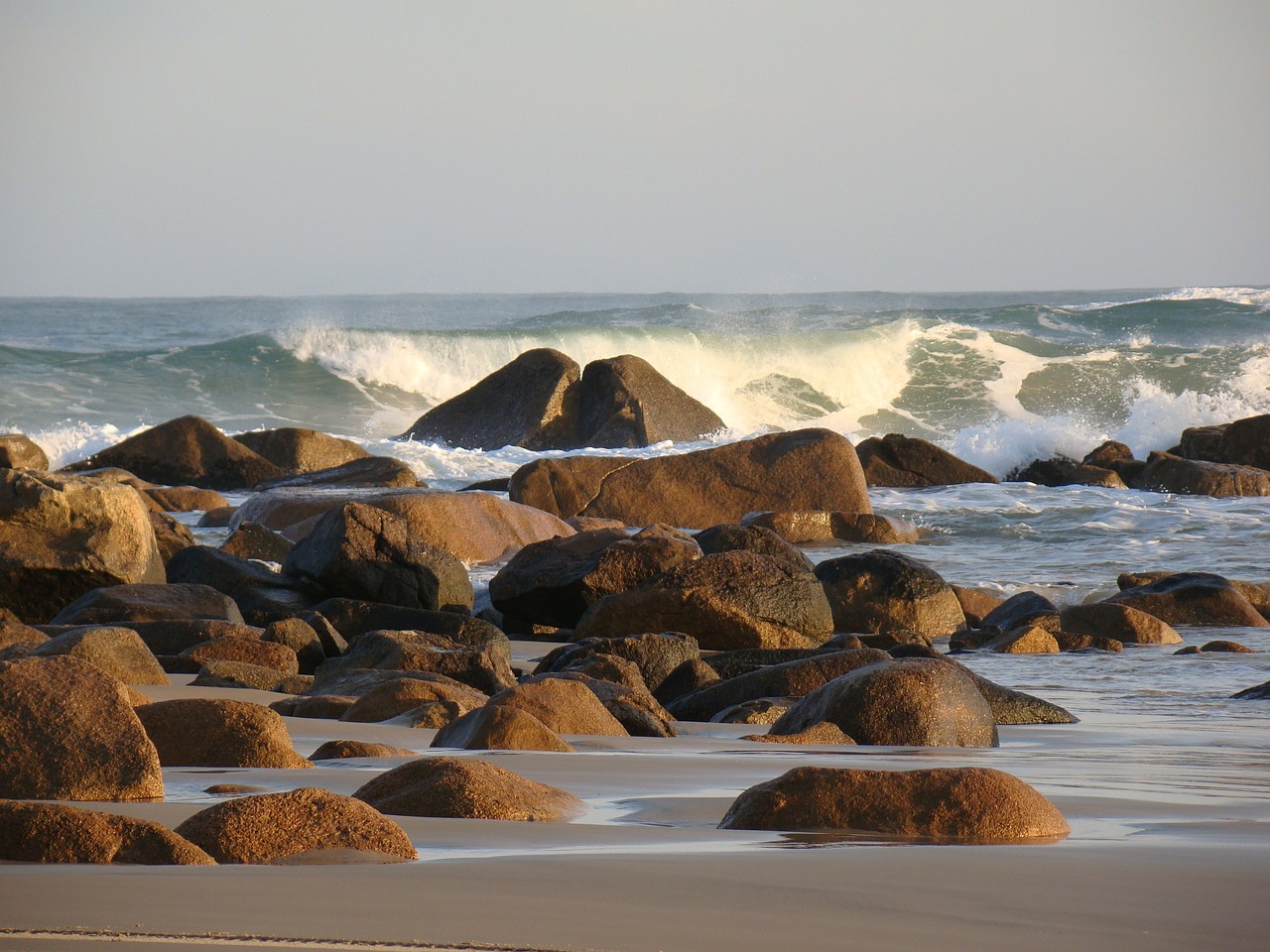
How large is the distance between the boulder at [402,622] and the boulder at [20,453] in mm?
7369

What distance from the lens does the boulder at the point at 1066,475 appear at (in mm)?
16141

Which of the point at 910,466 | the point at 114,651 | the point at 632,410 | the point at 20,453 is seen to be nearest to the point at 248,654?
the point at 114,651

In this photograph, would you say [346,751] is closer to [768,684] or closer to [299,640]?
[768,684]

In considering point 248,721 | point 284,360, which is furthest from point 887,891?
point 284,360

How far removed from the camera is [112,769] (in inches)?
109

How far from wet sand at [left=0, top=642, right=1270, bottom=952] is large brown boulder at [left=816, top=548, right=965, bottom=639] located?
5.18 m

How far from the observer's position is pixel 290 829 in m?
2.19

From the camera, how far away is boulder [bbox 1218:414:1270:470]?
55.6ft

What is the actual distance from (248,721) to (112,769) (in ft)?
2.15

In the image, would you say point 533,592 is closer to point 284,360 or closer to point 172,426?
point 172,426

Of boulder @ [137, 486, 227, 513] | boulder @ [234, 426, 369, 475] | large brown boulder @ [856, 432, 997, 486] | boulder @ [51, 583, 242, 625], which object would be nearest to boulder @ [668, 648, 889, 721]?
boulder @ [51, 583, 242, 625]

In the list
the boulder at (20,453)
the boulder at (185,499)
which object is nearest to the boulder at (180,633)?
the boulder at (185,499)

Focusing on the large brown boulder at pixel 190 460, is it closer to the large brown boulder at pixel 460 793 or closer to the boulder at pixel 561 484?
the boulder at pixel 561 484

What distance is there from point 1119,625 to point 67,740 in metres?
6.50
